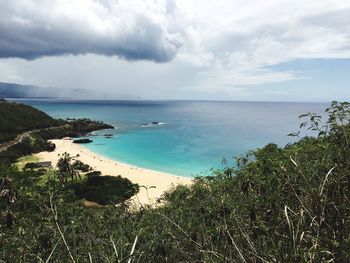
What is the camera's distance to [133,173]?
60.6 metres

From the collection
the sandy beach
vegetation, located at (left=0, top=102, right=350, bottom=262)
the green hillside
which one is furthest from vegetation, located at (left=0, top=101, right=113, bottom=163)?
vegetation, located at (left=0, top=102, right=350, bottom=262)

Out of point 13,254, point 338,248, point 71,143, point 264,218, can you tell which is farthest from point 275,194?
point 71,143

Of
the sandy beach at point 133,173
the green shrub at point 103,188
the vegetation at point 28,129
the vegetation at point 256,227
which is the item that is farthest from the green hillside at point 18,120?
the vegetation at point 256,227

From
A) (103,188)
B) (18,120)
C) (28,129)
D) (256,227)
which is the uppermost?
(256,227)

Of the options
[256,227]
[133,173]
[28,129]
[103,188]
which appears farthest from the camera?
[28,129]

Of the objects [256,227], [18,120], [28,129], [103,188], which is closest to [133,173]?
[103,188]

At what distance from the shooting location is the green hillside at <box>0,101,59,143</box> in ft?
303

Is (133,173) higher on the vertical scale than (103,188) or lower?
Answer: lower

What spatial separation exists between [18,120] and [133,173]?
214ft

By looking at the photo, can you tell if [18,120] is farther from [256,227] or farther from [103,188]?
[256,227]

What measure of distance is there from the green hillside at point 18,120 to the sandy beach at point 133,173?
17.9m

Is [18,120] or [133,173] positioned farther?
[18,120]

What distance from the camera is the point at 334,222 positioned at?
251 inches

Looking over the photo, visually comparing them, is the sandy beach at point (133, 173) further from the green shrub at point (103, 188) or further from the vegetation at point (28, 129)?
the vegetation at point (28, 129)
